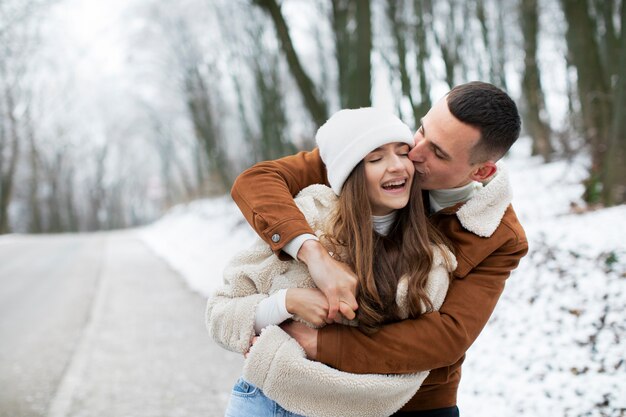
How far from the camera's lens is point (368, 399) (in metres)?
1.63

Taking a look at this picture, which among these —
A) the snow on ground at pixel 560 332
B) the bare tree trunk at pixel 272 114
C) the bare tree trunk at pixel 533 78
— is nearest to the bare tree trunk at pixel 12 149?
the bare tree trunk at pixel 272 114

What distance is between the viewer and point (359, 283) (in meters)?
1.68

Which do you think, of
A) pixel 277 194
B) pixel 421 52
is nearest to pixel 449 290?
pixel 277 194

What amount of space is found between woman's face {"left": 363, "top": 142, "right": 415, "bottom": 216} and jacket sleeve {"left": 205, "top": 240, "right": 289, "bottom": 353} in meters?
0.40

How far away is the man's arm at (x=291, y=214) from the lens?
5.30 ft

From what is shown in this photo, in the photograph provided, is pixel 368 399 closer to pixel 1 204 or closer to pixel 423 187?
pixel 423 187

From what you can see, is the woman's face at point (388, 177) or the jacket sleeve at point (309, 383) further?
the woman's face at point (388, 177)

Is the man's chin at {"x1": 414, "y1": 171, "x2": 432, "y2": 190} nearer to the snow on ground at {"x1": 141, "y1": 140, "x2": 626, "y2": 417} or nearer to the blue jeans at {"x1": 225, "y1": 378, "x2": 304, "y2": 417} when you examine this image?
the blue jeans at {"x1": 225, "y1": 378, "x2": 304, "y2": 417}

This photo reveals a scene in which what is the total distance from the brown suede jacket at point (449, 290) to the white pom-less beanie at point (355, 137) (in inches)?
8.1

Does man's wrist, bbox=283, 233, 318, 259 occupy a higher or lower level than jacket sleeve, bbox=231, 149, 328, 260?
lower

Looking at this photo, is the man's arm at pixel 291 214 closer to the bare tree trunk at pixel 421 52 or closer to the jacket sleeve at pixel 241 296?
the jacket sleeve at pixel 241 296

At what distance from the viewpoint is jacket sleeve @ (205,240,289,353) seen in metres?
1.70

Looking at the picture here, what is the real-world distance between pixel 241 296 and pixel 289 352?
30 centimetres

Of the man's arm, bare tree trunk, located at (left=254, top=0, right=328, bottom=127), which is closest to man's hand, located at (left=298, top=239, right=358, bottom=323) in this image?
the man's arm
